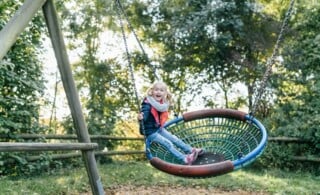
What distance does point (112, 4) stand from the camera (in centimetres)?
917

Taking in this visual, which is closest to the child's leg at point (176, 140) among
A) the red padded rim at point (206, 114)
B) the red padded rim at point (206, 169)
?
the red padded rim at point (206, 114)

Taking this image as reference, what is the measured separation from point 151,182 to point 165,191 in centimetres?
55

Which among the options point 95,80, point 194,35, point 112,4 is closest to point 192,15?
point 194,35

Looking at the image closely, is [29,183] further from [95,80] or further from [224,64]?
[224,64]

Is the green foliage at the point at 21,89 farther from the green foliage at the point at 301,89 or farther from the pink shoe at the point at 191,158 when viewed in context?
the green foliage at the point at 301,89

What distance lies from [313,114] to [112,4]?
448 cm

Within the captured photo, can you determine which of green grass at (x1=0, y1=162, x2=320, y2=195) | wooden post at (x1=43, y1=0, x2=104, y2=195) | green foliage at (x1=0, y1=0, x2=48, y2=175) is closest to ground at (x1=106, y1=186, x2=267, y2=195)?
green grass at (x1=0, y1=162, x2=320, y2=195)

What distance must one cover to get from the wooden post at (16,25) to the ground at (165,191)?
3.31m

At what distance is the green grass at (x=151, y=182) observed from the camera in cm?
521

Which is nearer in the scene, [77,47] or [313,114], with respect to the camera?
[313,114]

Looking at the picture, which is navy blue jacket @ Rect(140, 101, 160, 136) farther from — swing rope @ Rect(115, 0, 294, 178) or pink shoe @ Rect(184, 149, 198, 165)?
pink shoe @ Rect(184, 149, 198, 165)

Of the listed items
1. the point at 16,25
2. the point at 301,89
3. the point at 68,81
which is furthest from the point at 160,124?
the point at 301,89

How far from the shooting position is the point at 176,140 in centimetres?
385

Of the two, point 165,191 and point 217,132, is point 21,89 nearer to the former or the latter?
point 165,191
